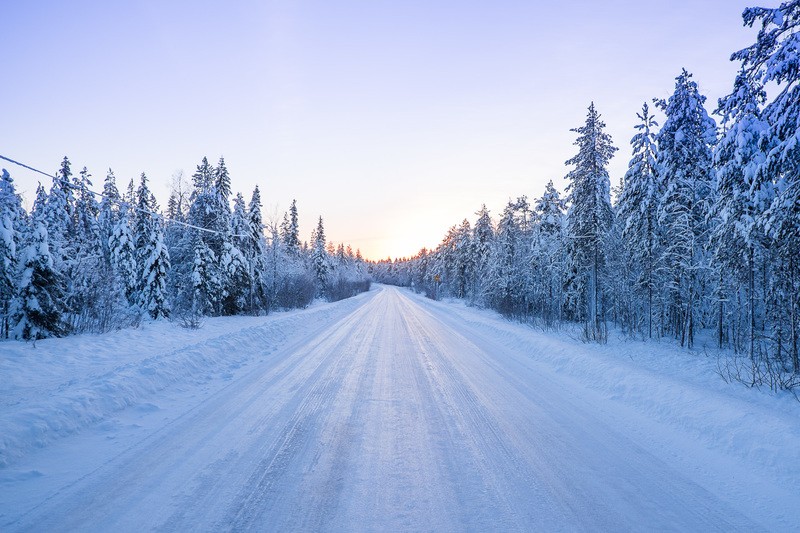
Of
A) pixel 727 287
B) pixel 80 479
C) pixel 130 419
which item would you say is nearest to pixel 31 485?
pixel 80 479

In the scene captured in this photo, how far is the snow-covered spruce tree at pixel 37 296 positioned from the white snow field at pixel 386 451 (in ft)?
14.3

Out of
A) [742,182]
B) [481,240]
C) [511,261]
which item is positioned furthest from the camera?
[481,240]

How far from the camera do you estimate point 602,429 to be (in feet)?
17.4

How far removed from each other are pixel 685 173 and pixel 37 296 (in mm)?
26530

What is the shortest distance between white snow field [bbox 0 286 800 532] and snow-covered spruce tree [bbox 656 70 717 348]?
11368mm

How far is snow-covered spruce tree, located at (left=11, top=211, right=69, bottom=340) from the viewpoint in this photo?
38.7ft

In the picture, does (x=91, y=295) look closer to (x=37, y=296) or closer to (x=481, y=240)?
(x=37, y=296)

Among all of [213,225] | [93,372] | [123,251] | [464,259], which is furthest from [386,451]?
[464,259]

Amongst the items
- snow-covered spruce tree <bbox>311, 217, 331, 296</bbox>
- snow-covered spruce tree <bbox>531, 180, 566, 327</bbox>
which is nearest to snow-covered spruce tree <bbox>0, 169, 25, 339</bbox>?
snow-covered spruce tree <bbox>531, 180, 566, 327</bbox>

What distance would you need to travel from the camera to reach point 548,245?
30797mm

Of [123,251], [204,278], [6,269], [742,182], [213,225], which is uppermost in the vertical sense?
[213,225]

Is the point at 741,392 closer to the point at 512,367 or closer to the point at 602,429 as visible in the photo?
the point at 512,367

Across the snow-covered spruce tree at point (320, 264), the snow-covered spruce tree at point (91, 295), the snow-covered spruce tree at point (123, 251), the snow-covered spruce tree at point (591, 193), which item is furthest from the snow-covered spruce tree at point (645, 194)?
the snow-covered spruce tree at point (320, 264)

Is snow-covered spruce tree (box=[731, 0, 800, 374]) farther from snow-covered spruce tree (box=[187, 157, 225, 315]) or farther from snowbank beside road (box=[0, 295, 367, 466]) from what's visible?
snow-covered spruce tree (box=[187, 157, 225, 315])
